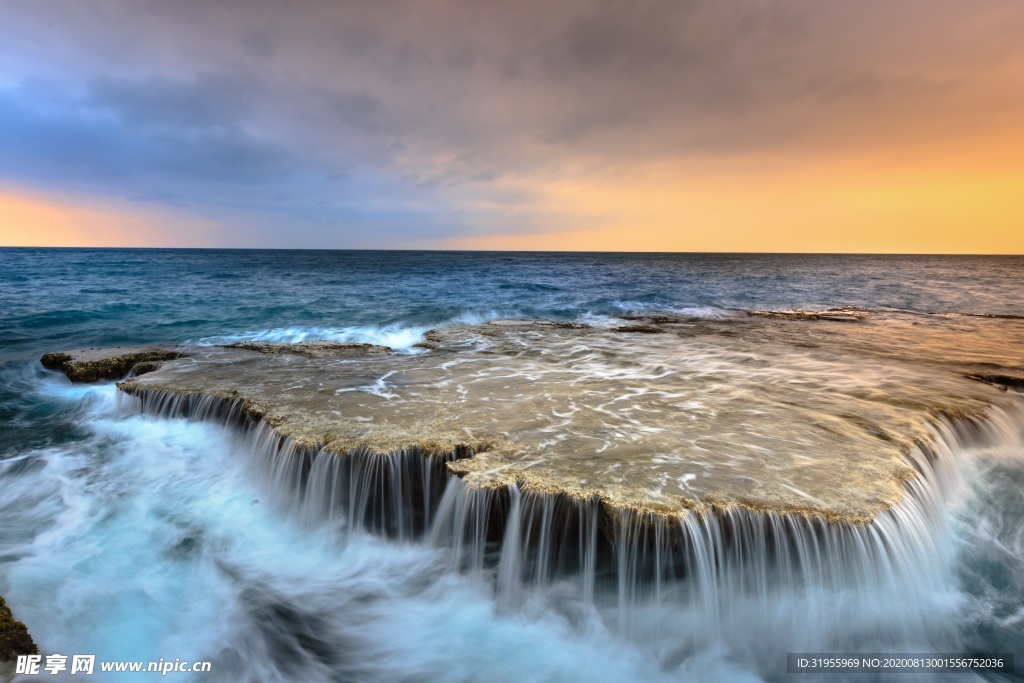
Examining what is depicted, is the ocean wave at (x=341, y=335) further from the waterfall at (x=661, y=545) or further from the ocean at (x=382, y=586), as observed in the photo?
the waterfall at (x=661, y=545)

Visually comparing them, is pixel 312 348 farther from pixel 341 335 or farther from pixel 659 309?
pixel 659 309

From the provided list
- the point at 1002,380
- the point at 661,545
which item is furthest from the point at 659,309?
the point at 661,545

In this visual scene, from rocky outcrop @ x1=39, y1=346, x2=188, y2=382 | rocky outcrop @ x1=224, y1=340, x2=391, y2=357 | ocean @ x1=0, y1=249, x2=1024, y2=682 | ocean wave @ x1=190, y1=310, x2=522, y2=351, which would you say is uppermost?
rocky outcrop @ x1=224, y1=340, x2=391, y2=357

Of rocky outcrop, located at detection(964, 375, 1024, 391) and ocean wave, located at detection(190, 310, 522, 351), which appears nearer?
rocky outcrop, located at detection(964, 375, 1024, 391)

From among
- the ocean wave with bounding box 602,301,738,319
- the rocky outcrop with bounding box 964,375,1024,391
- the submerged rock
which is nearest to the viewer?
the submerged rock

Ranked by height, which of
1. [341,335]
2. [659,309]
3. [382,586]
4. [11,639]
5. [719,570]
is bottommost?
[382,586]

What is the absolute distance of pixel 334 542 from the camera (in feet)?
19.1

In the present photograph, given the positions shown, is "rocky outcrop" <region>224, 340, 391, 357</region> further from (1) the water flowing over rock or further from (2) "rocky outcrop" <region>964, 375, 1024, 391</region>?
(2) "rocky outcrop" <region>964, 375, 1024, 391</region>

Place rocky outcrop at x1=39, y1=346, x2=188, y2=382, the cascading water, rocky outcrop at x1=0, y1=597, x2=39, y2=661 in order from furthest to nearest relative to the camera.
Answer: rocky outcrop at x1=39, y1=346, x2=188, y2=382 < the cascading water < rocky outcrop at x1=0, y1=597, x2=39, y2=661

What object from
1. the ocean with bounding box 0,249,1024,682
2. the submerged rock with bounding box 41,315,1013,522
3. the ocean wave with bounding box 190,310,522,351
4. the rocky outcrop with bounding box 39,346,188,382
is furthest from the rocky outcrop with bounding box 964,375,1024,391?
the rocky outcrop with bounding box 39,346,188,382

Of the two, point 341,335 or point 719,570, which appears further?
point 341,335

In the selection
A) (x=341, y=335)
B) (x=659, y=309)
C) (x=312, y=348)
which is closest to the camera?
(x=312, y=348)

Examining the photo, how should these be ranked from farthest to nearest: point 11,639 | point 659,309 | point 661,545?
point 659,309
point 661,545
point 11,639

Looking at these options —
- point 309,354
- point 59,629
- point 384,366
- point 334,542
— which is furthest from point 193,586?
point 309,354
